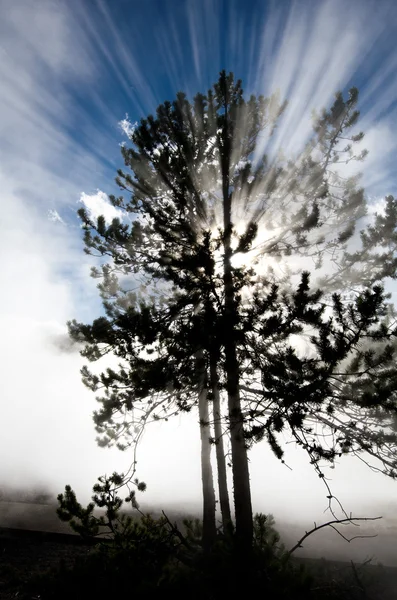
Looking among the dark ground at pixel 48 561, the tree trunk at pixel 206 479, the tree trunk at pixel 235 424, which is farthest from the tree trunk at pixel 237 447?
the dark ground at pixel 48 561

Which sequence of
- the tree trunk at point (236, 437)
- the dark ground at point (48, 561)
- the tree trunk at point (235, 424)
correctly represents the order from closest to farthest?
the tree trunk at point (235, 424), the tree trunk at point (236, 437), the dark ground at point (48, 561)

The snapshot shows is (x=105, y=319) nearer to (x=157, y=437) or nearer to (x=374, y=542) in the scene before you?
(x=374, y=542)

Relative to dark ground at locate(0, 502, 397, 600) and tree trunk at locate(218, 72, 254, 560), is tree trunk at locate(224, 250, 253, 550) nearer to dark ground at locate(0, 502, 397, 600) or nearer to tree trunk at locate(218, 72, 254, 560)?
tree trunk at locate(218, 72, 254, 560)

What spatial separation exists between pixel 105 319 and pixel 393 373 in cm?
625

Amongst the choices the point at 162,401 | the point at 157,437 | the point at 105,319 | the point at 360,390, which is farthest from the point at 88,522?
the point at 157,437

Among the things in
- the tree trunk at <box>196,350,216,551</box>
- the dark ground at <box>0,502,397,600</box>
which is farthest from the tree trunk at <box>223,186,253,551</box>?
the dark ground at <box>0,502,397,600</box>

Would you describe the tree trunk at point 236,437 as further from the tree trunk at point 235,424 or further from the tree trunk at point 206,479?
the tree trunk at point 206,479

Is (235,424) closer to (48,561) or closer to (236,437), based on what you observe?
(236,437)

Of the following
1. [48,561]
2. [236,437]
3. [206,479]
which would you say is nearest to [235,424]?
[236,437]

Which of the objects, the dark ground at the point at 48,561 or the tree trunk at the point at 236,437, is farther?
the dark ground at the point at 48,561

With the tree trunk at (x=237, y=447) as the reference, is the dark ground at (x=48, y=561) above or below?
below

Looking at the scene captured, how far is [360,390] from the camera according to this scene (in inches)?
240

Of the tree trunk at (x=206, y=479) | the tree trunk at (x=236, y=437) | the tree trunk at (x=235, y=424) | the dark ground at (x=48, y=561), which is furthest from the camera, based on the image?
the tree trunk at (x=206, y=479)

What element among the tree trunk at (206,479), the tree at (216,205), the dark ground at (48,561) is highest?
the tree at (216,205)
